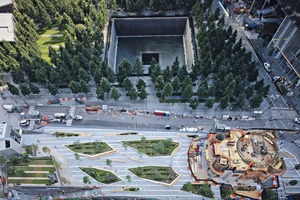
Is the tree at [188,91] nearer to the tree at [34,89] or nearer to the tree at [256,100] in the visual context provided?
the tree at [256,100]

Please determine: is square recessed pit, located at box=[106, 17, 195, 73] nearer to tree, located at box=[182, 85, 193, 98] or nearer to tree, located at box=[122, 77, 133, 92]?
tree, located at box=[122, 77, 133, 92]

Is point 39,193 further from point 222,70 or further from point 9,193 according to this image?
point 222,70

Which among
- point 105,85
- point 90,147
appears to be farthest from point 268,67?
point 90,147

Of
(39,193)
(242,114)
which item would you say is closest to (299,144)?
(242,114)

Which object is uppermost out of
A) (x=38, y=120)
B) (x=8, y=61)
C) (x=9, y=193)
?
(x=8, y=61)

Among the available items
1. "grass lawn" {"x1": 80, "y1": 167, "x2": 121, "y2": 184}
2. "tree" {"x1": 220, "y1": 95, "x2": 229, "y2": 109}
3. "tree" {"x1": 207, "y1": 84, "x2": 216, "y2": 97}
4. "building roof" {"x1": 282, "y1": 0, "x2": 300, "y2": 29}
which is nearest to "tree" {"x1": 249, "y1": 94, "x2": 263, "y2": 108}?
"tree" {"x1": 220, "y1": 95, "x2": 229, "y2": 109}

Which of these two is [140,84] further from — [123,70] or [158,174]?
[158,174]
